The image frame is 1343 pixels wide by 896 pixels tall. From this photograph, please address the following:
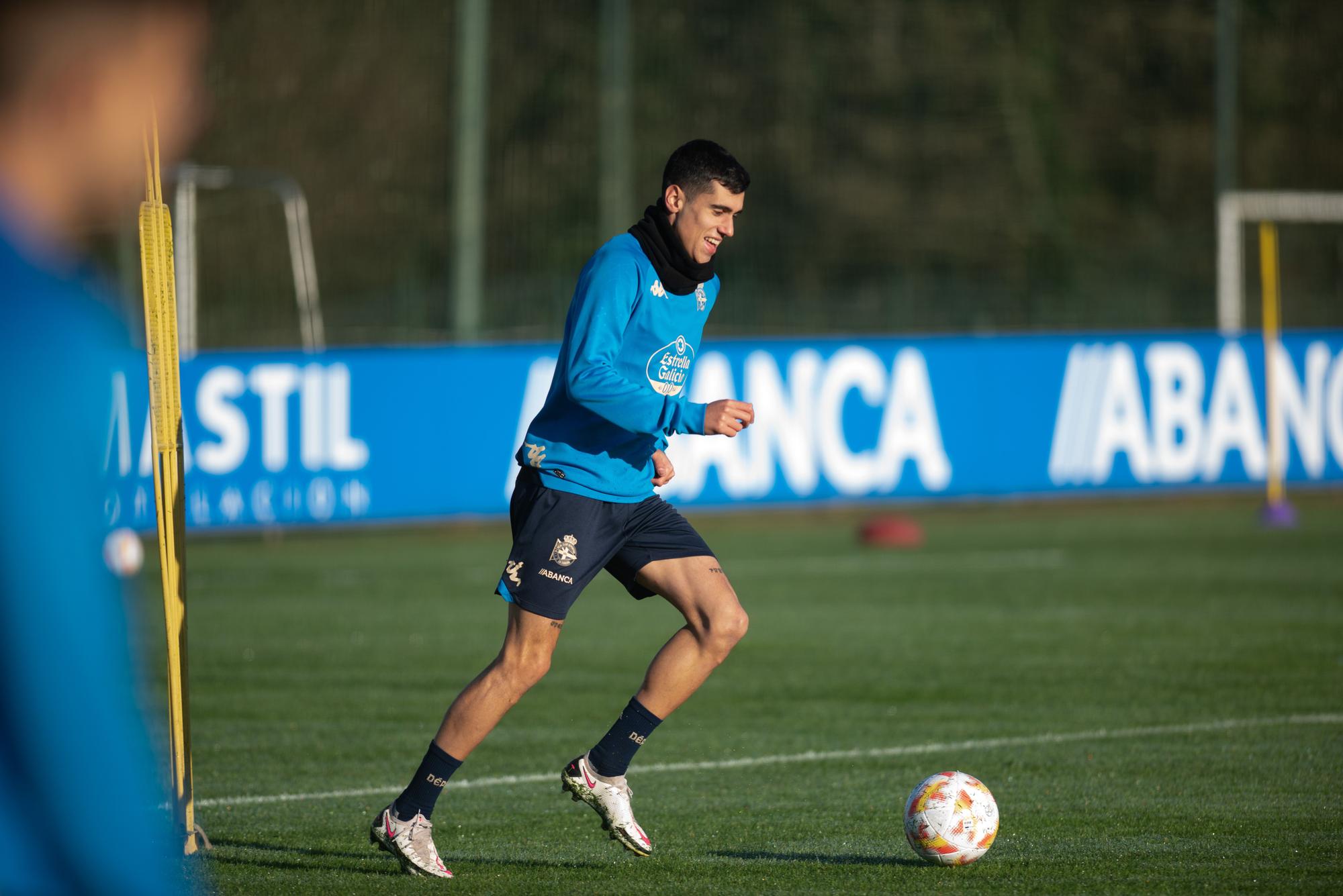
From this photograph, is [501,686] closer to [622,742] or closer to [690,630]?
[622,742]

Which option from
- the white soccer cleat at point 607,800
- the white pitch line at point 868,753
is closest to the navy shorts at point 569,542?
the white soccer cleat at point 607,800

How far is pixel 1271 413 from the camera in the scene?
2108 cm

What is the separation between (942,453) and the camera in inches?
803

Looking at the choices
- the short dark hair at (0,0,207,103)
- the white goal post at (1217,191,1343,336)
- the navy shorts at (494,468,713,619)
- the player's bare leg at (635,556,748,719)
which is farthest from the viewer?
the white goal post at (1217,191,1343,336)

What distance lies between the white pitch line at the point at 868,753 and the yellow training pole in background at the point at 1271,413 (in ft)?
37.4

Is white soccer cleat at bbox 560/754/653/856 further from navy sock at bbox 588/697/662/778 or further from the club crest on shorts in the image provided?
the club crest on shorts

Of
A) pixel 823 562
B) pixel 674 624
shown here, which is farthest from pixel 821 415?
pixel 674 624

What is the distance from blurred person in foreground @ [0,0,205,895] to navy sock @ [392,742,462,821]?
11.3ft

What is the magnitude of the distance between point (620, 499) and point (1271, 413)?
53.4ft

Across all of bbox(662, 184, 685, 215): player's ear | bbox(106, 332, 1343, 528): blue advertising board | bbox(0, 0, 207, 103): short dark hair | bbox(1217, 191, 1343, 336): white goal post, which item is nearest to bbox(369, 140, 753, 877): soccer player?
bbox(662, 184, 685, 215): player's ear

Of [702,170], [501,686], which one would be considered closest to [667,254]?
[702,170]

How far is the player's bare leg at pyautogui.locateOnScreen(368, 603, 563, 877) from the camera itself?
5930mm

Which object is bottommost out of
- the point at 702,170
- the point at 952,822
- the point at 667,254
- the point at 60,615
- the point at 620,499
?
the point at 952,822

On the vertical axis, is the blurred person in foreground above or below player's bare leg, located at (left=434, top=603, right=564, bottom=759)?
above
